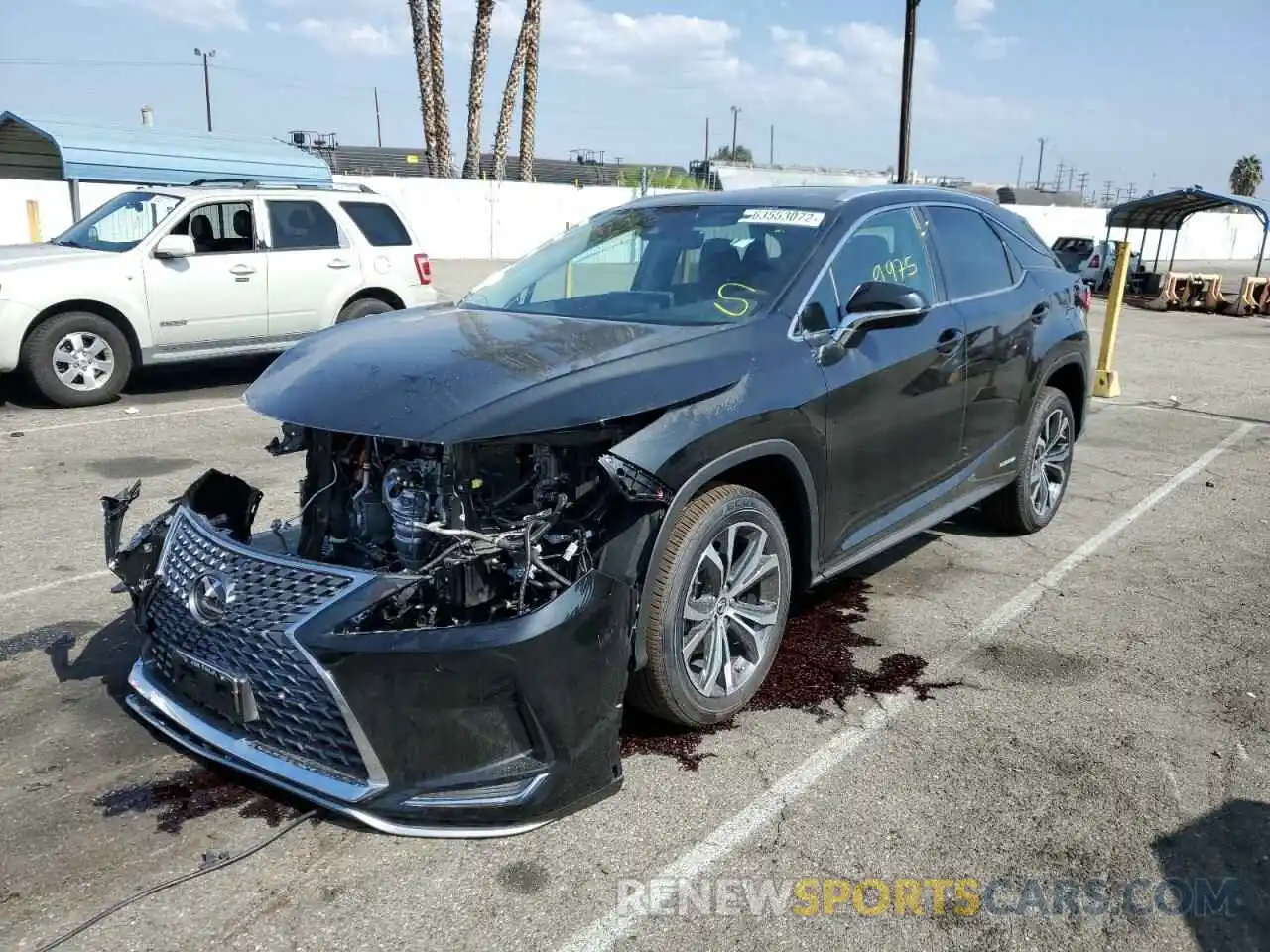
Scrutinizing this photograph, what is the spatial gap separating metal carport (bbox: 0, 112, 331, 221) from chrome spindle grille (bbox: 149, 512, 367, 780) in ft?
49.3

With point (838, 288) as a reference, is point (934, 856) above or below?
below

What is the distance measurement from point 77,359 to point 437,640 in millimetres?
7935

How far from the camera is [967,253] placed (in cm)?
510

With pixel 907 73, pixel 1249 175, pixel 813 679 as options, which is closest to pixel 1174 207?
pixel 907 73

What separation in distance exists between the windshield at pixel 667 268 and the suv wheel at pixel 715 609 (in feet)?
2.62

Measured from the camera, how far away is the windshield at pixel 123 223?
32.0 ft

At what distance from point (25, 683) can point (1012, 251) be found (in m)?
5.00

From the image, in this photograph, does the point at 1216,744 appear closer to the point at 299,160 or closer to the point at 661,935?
the point at 661,935

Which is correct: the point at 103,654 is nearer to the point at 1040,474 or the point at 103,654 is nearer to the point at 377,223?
the point at 1040,474

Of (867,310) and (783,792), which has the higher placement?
(867,310)

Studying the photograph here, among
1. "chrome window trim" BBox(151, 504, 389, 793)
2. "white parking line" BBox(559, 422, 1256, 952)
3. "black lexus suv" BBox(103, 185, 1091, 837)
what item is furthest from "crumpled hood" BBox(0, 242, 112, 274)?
"white parking line" BBox(559, 422, 1256, 952)

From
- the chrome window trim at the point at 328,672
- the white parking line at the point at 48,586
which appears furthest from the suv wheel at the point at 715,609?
the white parking line at the point at 48,586

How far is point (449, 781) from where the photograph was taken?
2.87 metres

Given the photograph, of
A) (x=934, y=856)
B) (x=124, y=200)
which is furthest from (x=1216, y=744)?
(x=124, y=200)
